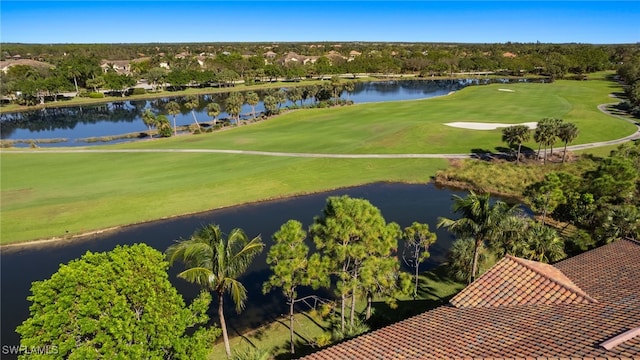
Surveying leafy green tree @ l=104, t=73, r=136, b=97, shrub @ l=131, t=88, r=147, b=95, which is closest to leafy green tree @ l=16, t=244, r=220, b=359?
leafy green tree @ l=104, t=73, r=136, b=97

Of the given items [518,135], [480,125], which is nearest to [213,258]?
[518,135]

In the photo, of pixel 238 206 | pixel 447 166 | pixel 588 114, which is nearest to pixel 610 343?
pixel 238 206

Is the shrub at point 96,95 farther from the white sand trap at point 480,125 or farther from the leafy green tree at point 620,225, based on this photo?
the leafy green tree at point 620,225

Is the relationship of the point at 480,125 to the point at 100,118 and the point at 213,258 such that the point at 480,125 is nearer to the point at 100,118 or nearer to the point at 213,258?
the point at 213,258

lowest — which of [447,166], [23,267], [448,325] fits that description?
[23,267]

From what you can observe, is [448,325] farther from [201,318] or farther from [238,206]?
[238,206]

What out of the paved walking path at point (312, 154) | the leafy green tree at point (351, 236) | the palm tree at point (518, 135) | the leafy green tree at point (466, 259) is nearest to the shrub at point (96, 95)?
the paved walking path at point (312, 154)

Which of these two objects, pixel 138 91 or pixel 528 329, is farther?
pixel 138 91
